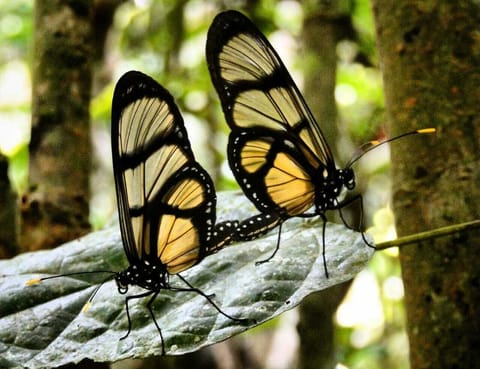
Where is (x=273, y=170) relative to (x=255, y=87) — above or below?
below

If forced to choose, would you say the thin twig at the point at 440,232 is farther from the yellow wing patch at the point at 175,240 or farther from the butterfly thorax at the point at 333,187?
the yellow wing patch at the point at 175,240

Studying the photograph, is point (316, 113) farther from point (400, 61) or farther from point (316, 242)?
point (316, 242)

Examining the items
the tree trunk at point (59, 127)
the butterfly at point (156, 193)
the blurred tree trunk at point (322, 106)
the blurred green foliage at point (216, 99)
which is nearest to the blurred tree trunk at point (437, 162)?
the butterfly at point (156, 193)

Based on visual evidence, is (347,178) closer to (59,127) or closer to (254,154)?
(254,154)

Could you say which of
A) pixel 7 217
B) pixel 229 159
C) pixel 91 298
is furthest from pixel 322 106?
pixel 91 298

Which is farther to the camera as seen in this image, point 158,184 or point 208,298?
point 158,184

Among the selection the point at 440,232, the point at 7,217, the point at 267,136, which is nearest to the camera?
the point at 440,232

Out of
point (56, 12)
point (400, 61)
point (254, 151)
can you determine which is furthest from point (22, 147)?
point (400, 61)
